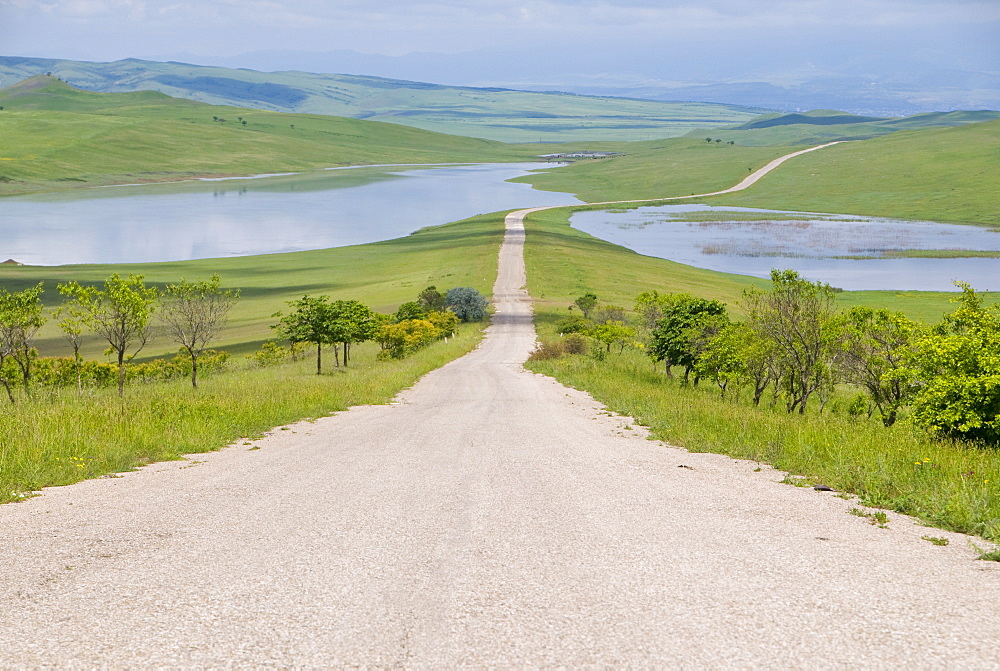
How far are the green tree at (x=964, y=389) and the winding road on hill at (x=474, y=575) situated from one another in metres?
5.66

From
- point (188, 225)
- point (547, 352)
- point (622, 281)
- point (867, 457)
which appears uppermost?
point (867, 457)

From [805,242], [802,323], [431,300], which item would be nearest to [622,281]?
[431,300]

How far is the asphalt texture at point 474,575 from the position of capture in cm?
590

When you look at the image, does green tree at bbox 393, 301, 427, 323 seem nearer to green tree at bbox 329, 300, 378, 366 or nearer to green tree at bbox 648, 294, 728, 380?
Answer: green tree at bbox 329, 300, 378, 366

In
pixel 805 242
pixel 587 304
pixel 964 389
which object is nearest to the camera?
pixel 964 389

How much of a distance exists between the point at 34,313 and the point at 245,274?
6461 cm

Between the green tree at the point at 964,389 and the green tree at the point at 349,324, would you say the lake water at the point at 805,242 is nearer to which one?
the green tree at the point at 349,324

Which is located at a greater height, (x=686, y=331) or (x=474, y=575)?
(x=474, y=575)

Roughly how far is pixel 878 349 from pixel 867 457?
46.4 ft

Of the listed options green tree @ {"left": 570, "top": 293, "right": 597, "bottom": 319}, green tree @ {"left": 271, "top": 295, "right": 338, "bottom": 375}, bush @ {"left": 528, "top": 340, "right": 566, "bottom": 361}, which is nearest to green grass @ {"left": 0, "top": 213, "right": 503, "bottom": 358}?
green tree @ {"left": 271, "top": 295, "right": 338, "bottom": 375}

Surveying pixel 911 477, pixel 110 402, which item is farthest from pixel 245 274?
pixel 911 477

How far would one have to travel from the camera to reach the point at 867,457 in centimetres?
1282

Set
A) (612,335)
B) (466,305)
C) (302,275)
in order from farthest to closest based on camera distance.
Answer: (302,275) → (466,305) → (612,335)

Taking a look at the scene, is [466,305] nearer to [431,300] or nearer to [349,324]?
[431,300]
